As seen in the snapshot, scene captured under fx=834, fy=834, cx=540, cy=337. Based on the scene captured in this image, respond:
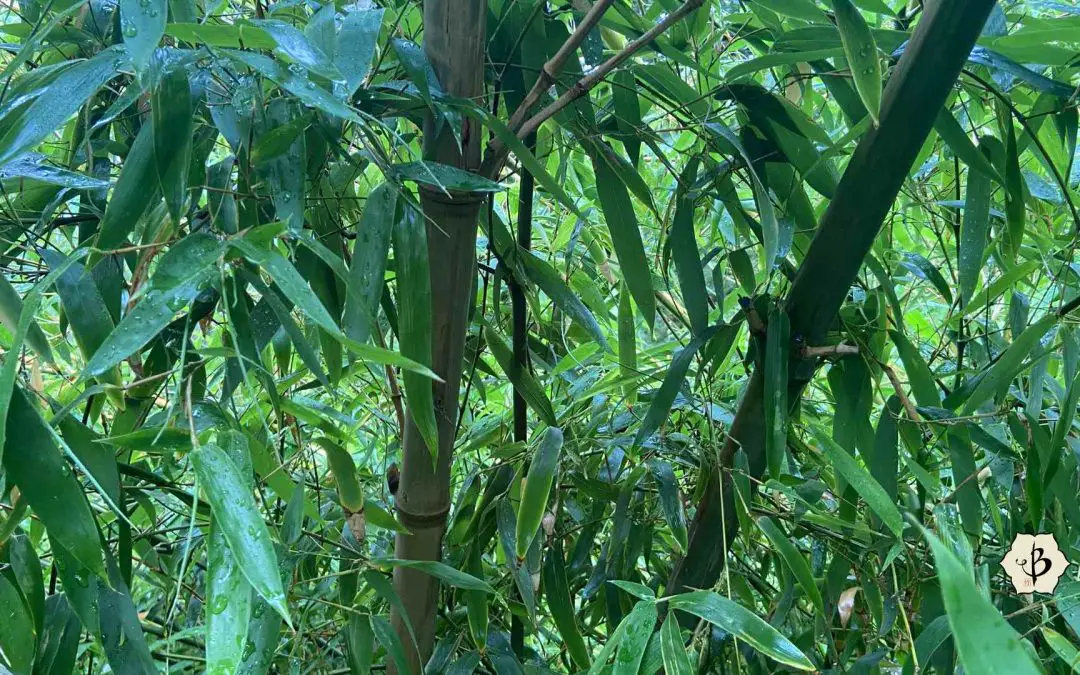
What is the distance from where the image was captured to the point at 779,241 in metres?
0.49

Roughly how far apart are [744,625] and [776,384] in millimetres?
144

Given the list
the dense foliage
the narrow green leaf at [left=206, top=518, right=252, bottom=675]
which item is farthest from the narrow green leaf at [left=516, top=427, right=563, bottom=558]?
the narrow green leaf at [left=206, top=518, right=252, bottom=675]

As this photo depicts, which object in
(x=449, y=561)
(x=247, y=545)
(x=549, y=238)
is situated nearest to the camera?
(x=247, y=545)

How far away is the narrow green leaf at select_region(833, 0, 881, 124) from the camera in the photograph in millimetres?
369

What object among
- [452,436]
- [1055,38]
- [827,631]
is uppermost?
[1055,38]

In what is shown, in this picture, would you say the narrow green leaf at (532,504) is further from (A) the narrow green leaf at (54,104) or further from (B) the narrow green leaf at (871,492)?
(A) the narrow green leaf at (54,104)

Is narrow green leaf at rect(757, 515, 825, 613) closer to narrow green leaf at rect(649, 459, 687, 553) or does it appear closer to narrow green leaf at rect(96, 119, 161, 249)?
narrow green leaf at rect(649, 459, 687, 553)

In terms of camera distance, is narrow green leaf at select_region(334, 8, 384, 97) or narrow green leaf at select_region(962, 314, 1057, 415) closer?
narrow green leaf at select_region(334, 8, 384, 97)

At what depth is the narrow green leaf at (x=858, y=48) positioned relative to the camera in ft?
1.21

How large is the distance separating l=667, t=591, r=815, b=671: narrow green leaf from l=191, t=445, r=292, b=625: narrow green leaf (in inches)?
7.3

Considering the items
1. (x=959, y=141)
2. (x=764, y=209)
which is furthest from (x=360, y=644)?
(x=959, y=141)

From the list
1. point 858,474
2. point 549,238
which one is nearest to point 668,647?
point 858,474

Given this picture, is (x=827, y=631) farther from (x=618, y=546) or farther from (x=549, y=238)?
(x=549, y=238)

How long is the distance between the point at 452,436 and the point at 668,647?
201mm
